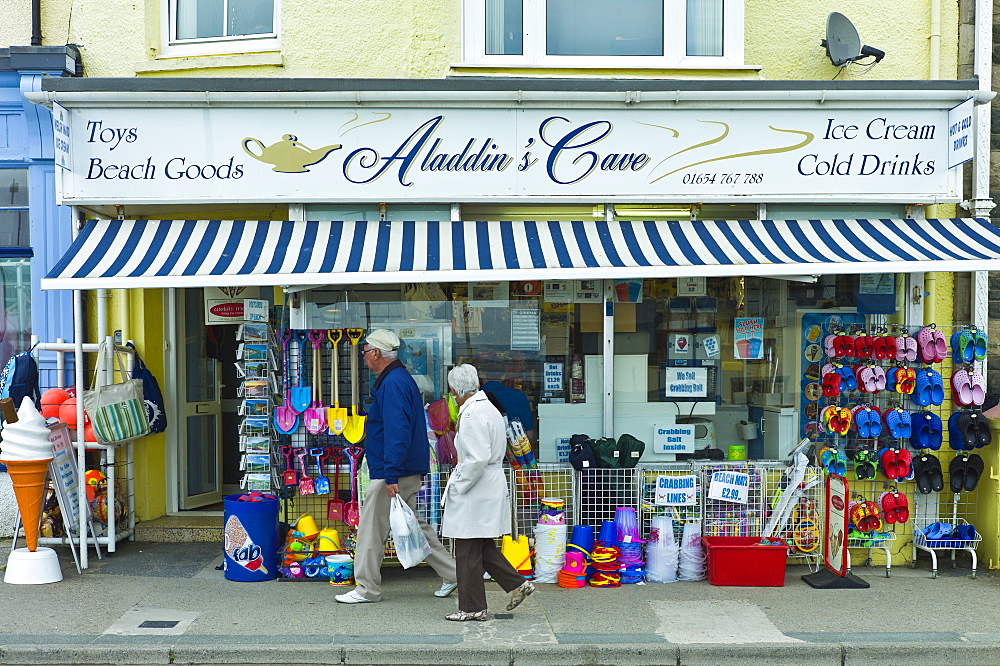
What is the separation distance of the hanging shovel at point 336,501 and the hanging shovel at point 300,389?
0.50 m

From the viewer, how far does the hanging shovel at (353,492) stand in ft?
24.4

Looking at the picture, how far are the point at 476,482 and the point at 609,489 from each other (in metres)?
1.76

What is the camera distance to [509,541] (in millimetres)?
7242

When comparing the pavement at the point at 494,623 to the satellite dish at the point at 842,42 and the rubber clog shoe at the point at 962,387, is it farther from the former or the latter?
the satellite dish at the point at 842,42

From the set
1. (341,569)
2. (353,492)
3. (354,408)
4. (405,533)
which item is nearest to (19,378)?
(354,408)

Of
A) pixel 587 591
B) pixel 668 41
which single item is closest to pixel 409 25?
pixel 668 41

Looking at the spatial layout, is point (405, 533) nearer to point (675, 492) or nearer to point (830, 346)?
point (675, 492)

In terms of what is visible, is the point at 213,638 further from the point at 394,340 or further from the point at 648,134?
the point at 648,134

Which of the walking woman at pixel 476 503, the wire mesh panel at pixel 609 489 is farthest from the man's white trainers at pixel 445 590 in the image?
the wire mesh panel at pixel 609 489

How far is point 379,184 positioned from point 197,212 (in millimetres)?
1665

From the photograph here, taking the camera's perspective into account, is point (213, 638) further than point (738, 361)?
No

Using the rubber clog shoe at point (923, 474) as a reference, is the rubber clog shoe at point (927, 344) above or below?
above

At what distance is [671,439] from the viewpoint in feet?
26.1

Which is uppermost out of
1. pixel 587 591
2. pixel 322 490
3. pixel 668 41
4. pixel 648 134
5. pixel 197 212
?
pixel 668 41
